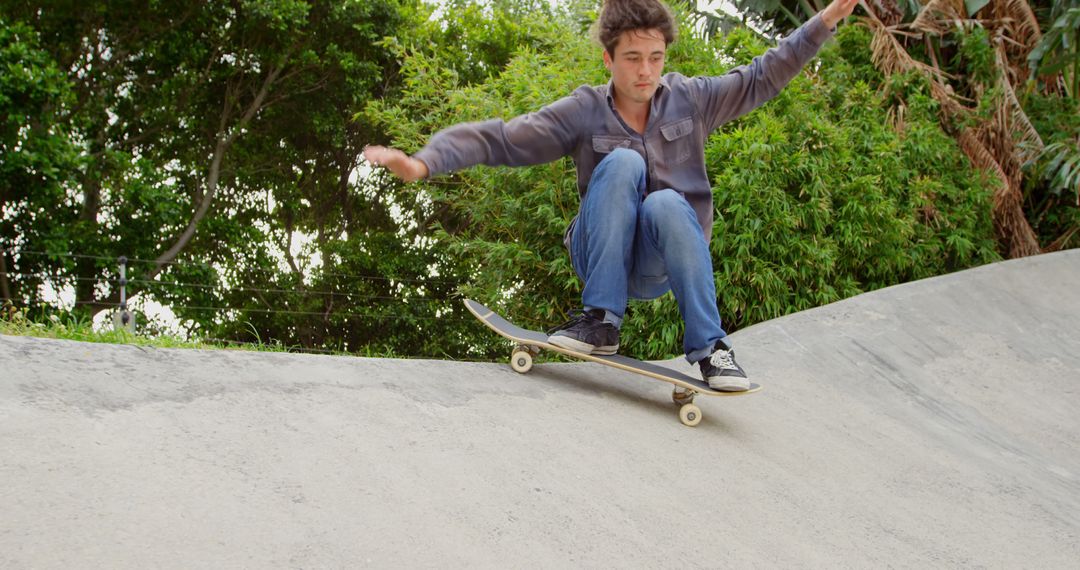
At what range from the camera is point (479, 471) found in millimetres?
2285

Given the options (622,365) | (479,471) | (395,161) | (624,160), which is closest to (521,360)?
(622,365)

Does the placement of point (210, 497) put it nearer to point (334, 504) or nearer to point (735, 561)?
point (334, 504)

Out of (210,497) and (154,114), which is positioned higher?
(154,114)

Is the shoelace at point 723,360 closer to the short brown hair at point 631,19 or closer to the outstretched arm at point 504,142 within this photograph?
the outstretched arm at point 504,142

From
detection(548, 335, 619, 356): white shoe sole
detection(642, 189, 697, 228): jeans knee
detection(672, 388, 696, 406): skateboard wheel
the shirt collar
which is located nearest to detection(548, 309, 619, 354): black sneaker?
detection(548, 335, 619, 356): white shoe sole

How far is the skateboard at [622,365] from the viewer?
3.06 meters

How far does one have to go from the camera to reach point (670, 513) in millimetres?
2309

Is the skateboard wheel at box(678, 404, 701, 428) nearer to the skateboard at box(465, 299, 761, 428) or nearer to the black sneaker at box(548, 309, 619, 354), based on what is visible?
the skateboard at box(465, 299, 761, 428)

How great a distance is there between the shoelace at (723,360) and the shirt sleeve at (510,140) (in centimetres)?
90

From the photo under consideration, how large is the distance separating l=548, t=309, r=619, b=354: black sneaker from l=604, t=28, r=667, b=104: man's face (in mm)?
786

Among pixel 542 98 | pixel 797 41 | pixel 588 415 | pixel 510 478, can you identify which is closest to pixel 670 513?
pixel 510 478

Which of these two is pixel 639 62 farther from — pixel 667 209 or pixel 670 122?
pixel 667 209

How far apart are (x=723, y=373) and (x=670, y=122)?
90cm

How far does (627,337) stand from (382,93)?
25.8 feet
